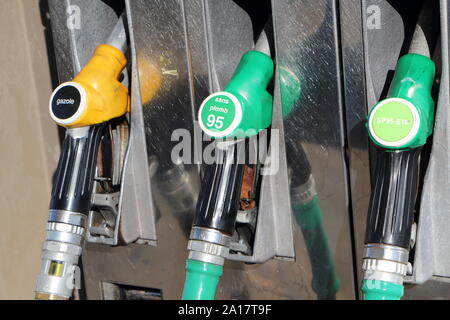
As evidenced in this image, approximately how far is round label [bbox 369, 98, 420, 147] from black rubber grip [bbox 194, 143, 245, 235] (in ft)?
0.59

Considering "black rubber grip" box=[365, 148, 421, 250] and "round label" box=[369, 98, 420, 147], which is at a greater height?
"round label" box=[369, 98, 420, 147]

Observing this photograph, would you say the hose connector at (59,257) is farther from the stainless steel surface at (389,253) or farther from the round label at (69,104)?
the stainless steel surface at (389,253)

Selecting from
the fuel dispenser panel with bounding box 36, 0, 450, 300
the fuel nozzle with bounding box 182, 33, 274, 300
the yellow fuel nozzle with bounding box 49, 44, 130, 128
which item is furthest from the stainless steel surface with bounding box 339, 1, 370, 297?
the yellow fuel nozzle with bounding box 49, 44, 130, 128

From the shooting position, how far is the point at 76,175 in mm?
871

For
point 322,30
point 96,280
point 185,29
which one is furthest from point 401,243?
point 96,280

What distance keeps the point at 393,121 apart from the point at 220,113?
0.64 feet

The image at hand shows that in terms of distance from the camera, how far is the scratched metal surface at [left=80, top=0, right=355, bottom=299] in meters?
0.80

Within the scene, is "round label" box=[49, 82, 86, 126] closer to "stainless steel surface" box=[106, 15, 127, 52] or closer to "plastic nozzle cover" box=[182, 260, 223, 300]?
"stainless steel surface" box=[106, 15, 127, 52]

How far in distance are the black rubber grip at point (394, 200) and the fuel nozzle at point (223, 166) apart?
6.5 inches

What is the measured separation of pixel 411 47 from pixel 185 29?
283 mm

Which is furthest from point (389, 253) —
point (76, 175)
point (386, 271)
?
point (76, 175)

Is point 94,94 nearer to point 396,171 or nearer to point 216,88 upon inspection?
point 216,88

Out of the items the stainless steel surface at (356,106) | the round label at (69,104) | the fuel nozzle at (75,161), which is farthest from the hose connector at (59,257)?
the stainless steel surface at (356,106)

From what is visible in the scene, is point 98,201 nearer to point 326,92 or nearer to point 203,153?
point 203,153
